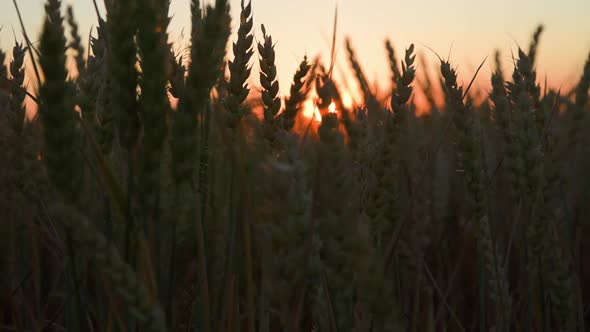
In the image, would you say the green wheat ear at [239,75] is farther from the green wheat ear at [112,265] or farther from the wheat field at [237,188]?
the green wheat ear at [112,265]

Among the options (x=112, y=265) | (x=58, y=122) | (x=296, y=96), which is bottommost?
(x=112, y=265)

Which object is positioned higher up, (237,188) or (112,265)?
(237,188)

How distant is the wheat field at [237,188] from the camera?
0.54 metres

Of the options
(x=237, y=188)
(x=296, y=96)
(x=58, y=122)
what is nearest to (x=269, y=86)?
(x=296, y=96)

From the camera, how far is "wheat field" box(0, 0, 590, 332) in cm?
54

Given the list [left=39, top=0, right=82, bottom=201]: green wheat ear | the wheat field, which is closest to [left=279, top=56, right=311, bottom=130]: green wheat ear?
the wheat field

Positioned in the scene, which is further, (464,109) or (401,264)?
(401,264)

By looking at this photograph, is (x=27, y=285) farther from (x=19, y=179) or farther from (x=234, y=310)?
(x=234, y=310)

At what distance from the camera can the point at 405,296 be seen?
4.34 feet

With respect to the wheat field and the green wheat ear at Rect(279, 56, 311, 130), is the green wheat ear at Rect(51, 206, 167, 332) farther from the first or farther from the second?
the green wheat ear at Rect(279, 56, 311, 130)

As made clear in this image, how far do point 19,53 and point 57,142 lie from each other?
95 cm

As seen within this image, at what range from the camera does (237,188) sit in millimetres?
1014

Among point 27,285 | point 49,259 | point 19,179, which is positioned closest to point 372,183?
Result: point 19,179

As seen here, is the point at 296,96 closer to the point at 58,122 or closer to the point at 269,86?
the point at 269,86
